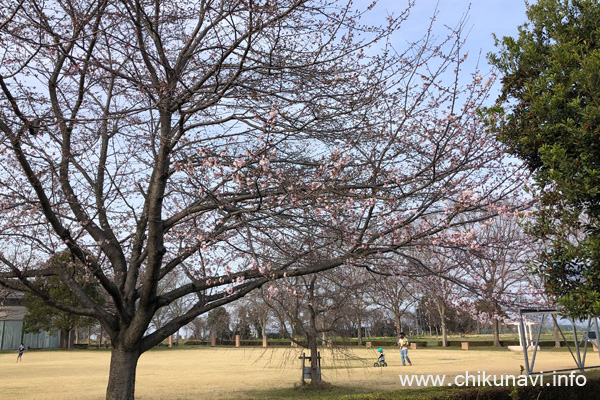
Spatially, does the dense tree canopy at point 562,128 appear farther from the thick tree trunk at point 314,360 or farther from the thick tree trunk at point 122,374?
the thick tree trunk at point 314,360

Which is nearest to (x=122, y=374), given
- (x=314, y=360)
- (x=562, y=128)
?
(x=562, y=128)


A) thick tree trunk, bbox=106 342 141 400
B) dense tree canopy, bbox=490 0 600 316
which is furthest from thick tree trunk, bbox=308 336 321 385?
dense tree canopy, bbox=490 0 600 316

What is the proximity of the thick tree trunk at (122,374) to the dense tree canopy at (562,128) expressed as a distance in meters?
5.38

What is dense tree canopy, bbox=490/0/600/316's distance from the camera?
14.9 feet

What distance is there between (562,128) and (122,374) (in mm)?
6267

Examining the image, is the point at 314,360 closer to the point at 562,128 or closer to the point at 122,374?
the point at 122,374

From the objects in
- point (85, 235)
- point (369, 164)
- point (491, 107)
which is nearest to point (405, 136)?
point (369, 164)

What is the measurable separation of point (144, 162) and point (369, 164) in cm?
359

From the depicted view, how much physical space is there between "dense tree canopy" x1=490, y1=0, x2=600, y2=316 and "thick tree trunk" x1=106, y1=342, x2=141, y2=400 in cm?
538

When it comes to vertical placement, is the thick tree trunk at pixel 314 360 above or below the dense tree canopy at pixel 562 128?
below

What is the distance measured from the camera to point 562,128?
493 centimetres

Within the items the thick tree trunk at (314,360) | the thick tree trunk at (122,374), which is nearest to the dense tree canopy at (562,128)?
the thick tree trunk at (122,374)

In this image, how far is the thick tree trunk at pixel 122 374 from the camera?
6.15 metres

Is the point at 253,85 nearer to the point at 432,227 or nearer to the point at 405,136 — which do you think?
the point at 405,136
